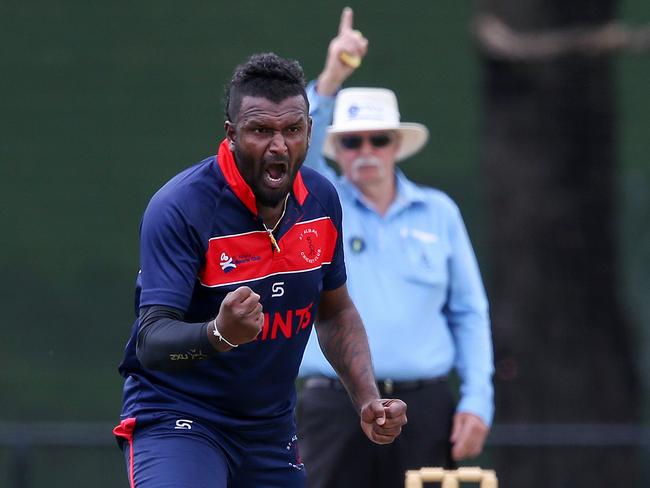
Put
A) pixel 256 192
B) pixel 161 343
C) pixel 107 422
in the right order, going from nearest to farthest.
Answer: pixel 161 343 → pixel 256 192 → pixel 107 422

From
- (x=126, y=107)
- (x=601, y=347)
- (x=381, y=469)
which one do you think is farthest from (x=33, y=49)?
(x=381, y=469)

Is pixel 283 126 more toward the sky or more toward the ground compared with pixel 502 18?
more toward the ground

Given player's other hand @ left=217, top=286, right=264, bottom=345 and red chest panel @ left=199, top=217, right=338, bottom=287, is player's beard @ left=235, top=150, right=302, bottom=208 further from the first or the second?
player's other hand @ left=217, top=286, right=264, bottom=345

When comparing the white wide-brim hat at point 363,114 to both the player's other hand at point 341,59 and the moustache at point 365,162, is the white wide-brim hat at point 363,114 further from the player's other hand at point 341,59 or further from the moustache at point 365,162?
the player's other hand at point 341,59

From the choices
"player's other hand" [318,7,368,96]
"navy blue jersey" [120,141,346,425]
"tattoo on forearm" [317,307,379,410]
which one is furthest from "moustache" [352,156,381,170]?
"navy blue jersey" [120,141,346,425]

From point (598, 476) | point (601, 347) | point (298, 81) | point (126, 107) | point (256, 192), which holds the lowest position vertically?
point (598, 476)

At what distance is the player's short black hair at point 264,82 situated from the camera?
432cm

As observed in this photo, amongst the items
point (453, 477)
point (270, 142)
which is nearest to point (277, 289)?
point (270, 142)

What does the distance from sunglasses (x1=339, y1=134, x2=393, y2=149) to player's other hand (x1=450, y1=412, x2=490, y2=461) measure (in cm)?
125

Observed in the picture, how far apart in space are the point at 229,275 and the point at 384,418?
2.10 feet

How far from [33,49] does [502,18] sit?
3.64 metres

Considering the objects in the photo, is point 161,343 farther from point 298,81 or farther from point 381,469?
point 381,469

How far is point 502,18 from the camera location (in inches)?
358

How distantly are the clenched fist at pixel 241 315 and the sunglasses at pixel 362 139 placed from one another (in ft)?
8.66
